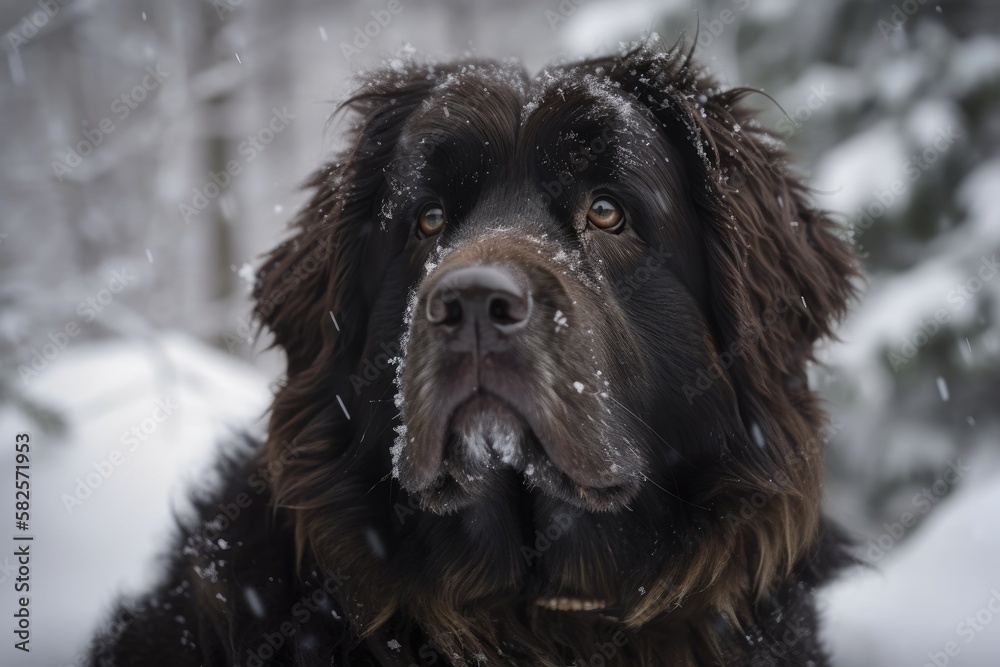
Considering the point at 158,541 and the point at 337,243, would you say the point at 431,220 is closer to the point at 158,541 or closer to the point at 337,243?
the point at 337,243

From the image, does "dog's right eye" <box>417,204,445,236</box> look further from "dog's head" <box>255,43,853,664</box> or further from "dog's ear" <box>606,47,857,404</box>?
"dog's ear" <box>606,47,857,404</box>

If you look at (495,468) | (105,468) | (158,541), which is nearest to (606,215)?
(495,468)

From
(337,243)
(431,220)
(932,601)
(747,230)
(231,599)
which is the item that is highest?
(337,243)

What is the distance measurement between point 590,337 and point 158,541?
216 cm

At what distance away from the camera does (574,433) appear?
7.57 ft

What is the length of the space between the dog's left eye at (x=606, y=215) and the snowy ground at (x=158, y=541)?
1.71 m

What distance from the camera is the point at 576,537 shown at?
2568mm

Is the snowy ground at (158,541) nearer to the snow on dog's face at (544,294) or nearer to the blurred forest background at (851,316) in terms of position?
the blurred forest background at (851,316)

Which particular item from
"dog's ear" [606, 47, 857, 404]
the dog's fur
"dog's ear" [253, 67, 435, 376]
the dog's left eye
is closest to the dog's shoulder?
the dog's fur

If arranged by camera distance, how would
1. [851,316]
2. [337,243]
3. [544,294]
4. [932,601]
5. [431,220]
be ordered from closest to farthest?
[544,294] → [431,220] → [337,243] → [932,601] → [851,316]

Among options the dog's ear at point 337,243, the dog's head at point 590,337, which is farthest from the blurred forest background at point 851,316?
the dog's head at point 590,337

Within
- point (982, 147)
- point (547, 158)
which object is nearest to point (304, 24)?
point (982, 147)

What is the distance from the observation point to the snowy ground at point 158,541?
146 inches

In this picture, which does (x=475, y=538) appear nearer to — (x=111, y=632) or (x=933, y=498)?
(x=111, y=632)
